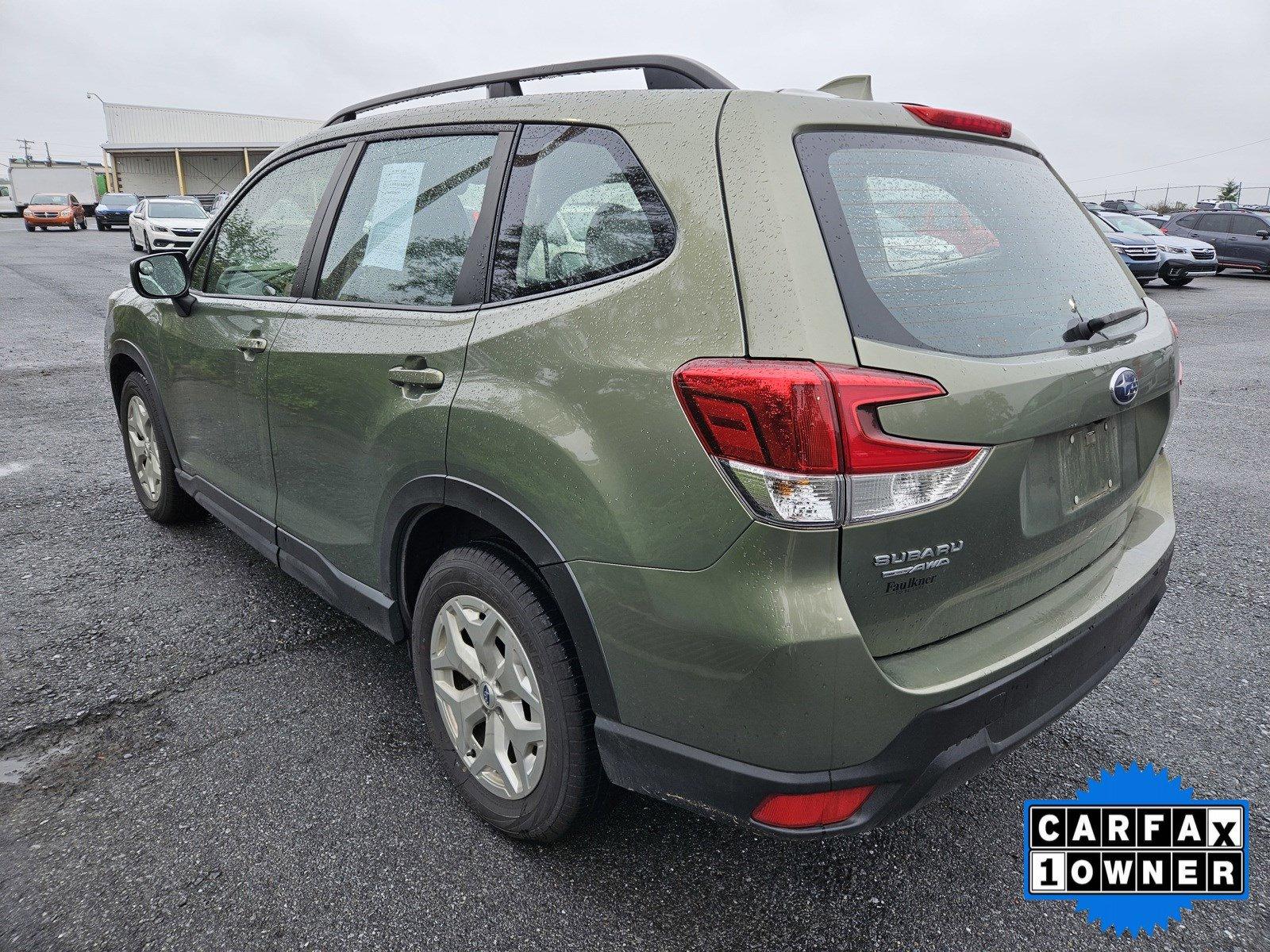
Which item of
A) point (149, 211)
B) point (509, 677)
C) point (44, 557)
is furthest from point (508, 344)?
point (149, 211)

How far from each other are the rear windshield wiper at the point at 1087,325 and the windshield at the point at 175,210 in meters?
25.9

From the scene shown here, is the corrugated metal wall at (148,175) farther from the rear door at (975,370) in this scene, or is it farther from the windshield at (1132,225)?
the rear door at (975,370)

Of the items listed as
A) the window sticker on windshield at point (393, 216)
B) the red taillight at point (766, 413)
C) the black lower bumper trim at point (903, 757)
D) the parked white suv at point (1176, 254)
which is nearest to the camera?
the red taillight at point (766, 413)

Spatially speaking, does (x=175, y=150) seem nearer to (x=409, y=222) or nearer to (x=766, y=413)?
(x=409, y=222)

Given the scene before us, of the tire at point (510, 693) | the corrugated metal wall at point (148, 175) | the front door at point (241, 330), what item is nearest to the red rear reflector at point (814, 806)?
the tire at point (510, 693)

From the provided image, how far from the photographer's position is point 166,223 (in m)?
23.1

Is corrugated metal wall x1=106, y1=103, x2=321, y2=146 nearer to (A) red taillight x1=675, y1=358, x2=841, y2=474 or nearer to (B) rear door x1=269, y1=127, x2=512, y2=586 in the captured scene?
(B) rear door x1=269, y1=127, x2=512, y2=586

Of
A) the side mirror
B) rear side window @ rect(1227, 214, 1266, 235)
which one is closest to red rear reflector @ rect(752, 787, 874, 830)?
the side mirror

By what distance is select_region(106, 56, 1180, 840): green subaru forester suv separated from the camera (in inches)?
63.3

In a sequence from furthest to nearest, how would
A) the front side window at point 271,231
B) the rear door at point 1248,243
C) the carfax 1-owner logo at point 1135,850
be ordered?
the rear door at point 1248,243
the front side window at point 271,231
the carfax 1-owner logo at point 1135,850

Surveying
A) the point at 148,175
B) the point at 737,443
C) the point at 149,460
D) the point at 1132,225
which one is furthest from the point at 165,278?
the point at 148,175

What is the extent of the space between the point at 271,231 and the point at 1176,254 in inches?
834

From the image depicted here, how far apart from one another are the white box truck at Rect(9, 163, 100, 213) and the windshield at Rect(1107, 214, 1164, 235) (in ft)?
172

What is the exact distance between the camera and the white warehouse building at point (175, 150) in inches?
2076
